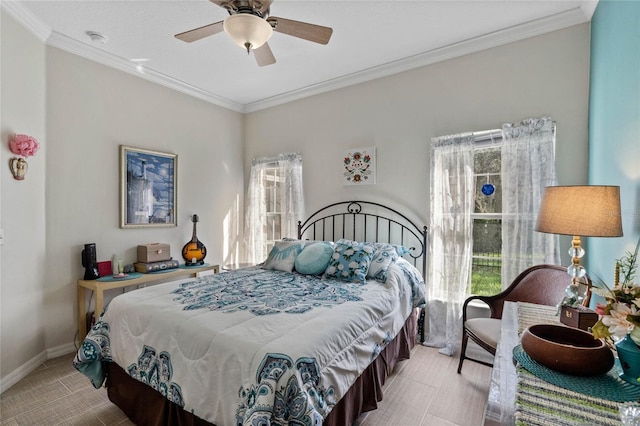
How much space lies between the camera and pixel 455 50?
2.93 meters

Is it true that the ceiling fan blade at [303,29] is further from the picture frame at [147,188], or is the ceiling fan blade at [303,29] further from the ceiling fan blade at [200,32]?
the picture frame at [147,188]

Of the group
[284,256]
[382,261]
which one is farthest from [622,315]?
[284,256]

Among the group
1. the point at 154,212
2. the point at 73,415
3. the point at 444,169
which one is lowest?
the point at 73,415

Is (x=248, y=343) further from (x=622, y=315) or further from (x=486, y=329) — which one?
(x=486, y=329)

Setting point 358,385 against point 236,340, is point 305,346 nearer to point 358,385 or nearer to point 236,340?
point 236,340

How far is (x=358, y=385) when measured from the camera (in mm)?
1837

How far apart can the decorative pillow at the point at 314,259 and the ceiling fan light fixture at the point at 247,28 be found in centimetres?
183

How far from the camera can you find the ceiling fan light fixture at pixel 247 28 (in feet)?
5.65

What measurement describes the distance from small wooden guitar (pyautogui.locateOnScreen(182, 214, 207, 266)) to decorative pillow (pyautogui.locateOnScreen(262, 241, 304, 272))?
1135 mm

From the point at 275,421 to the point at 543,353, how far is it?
1012 mm

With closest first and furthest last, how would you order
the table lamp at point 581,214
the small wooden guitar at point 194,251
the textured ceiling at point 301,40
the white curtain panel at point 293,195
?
the table lamp at point 581,214 < the textured ceiling at point 301,40 < the small wooden guitar at point 194,251 < the white curtain panel at point 293,195

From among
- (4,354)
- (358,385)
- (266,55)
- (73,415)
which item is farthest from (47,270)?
(358,385)

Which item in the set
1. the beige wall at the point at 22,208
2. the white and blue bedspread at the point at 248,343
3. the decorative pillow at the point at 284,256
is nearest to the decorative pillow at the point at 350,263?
the white and blue bedspread at the point at 248,343

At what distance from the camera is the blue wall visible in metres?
1.45
